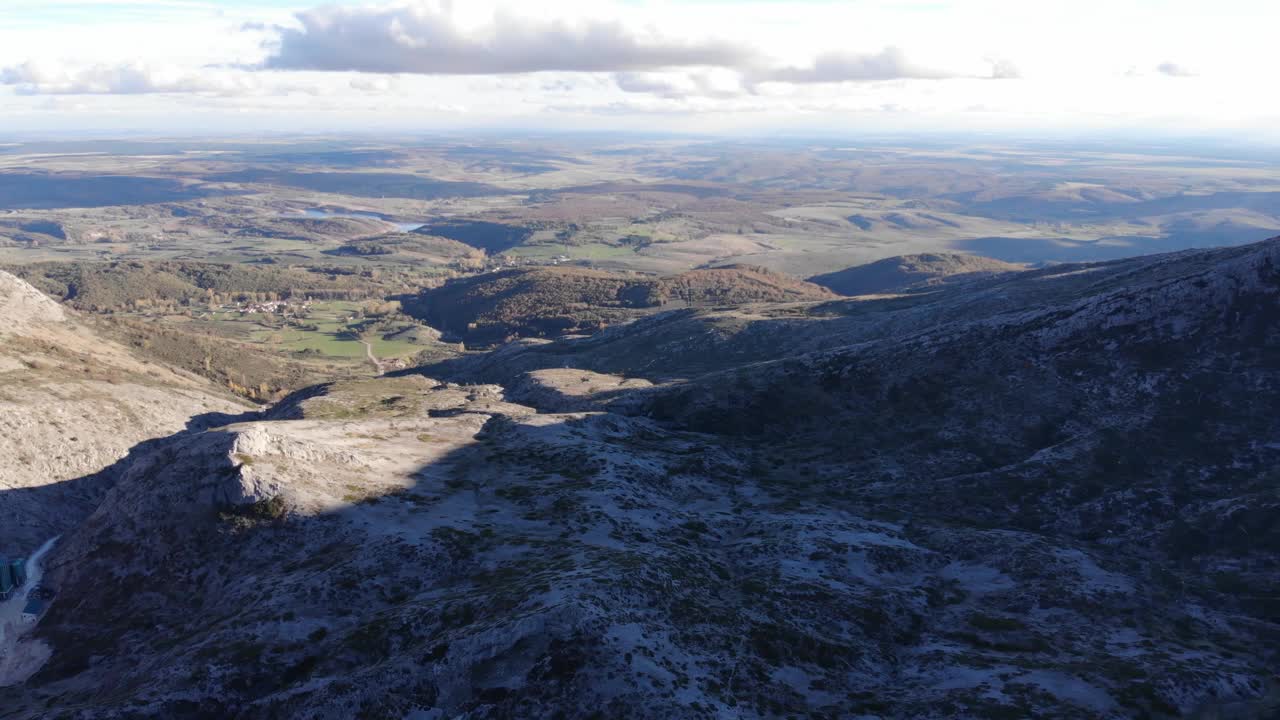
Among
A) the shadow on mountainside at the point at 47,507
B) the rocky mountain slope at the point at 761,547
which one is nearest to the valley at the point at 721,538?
the rocky mountain slope at the point at 761,547

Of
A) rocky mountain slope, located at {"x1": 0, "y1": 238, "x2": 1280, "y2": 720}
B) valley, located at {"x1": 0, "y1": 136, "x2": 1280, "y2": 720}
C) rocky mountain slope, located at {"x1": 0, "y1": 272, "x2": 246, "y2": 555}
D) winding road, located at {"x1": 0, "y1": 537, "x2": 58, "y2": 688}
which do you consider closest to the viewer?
rocky mountain slope, located at {"x1": 0, "y1": 238, "x2": 1280, "y2": 720}

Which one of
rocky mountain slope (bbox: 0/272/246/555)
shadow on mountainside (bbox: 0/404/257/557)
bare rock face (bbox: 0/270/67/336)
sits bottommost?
shadow on mountainside (bbox: 0/404/257/557)

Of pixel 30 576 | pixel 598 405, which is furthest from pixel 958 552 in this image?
pixel 30 576

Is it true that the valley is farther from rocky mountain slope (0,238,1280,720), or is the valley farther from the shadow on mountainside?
the shadow on mountainside

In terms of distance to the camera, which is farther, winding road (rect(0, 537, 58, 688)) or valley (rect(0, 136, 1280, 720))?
winding road (rect(0, 537, 58, 688))

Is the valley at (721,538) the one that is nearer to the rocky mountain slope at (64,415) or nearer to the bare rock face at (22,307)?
the rocky mountain slope at (64,415)

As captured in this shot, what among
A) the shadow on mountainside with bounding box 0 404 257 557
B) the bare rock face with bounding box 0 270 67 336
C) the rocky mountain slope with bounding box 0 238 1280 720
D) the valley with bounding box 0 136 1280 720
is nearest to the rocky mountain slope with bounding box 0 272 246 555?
the shadow on mountainside with bounding box 0 404 257 557
